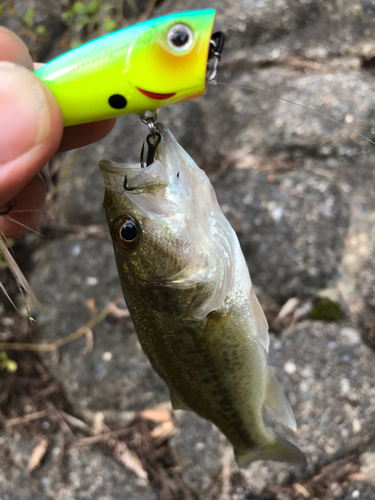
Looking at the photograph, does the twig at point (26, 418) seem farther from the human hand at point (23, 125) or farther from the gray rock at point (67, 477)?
the human hand at point (23, 125)

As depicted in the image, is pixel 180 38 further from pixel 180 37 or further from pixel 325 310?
pixel 325 310

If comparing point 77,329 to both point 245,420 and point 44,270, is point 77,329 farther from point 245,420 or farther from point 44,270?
point 245,420

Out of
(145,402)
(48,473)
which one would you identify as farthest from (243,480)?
(48,473)

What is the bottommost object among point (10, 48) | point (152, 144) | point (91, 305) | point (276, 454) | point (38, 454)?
point (38, 454)

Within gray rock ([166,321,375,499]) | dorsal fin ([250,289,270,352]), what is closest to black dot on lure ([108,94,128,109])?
dorsal fin ([250,289,270,352])

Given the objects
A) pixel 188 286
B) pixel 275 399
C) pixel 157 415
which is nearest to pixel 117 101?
pixel 188 286

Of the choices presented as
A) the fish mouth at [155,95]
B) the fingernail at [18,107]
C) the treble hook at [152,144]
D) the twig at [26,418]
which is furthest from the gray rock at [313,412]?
the fingernail at [18,107]
